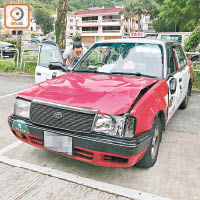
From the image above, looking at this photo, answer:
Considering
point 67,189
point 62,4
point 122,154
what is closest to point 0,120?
point 67,189

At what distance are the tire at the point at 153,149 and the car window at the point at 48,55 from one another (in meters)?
2.68

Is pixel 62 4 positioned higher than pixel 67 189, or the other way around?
pixel 62 4

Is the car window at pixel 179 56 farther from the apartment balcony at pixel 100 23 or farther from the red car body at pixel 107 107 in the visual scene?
the apartment balcony at pixel 100 23

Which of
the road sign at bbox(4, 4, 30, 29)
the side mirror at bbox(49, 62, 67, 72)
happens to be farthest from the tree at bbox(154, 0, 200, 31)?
the side mirror at bbox(49, 62, 67, 72)

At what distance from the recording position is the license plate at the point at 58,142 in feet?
9.39

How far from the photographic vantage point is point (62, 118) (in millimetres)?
2877

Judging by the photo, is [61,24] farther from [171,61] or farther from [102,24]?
[102,24]

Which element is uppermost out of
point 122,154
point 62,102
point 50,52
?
point 50,52

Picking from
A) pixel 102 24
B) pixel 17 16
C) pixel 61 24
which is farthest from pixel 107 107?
pixel 102 24

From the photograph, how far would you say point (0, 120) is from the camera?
202 inches

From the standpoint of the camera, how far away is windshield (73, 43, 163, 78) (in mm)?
3885

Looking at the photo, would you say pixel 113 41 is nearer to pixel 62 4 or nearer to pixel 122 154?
pixel 122 154

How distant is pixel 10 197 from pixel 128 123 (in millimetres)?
1406

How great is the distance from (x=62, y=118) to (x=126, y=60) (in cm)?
159
